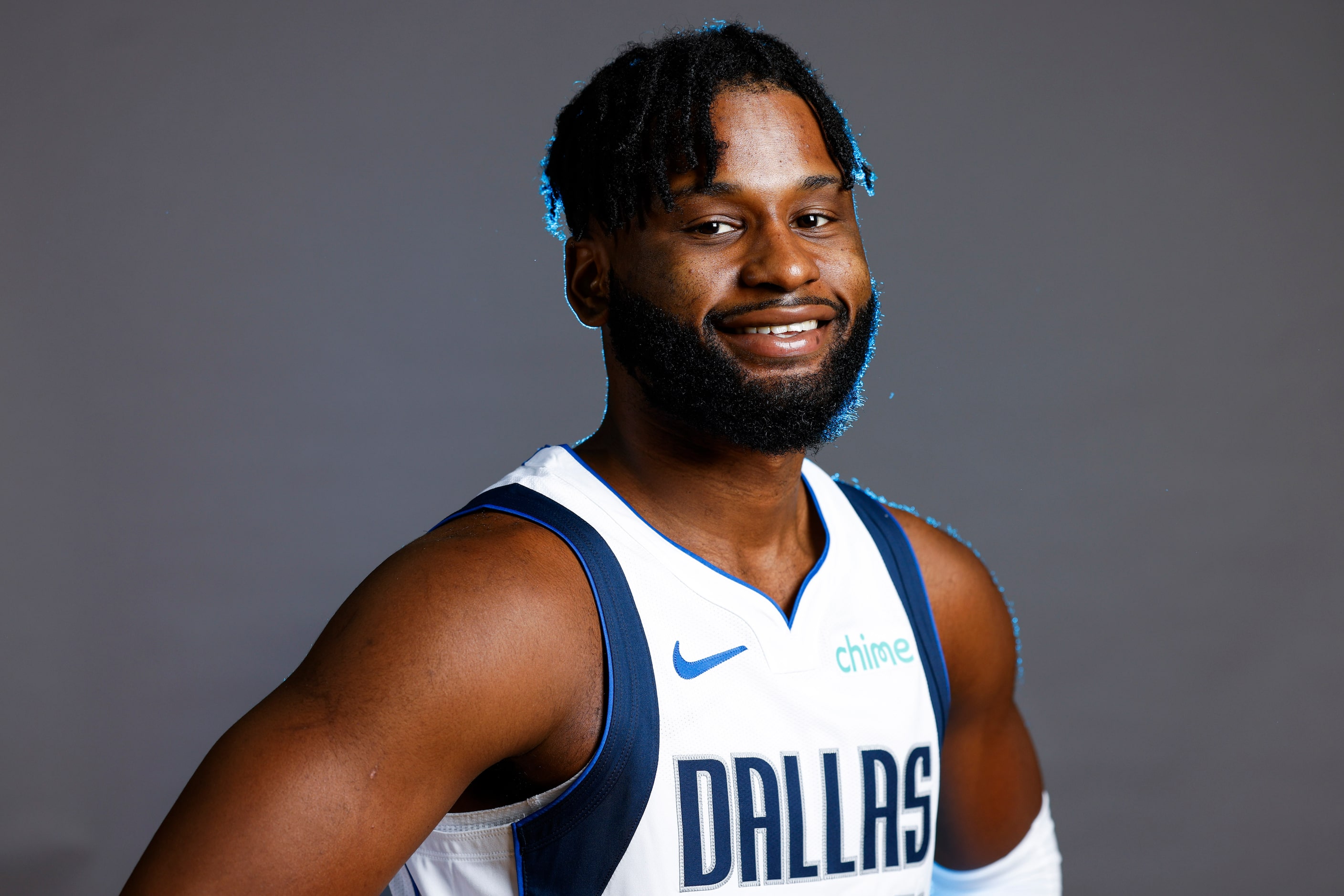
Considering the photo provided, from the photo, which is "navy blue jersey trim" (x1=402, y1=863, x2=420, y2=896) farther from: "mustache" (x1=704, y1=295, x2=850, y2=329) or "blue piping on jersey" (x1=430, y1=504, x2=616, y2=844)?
"mustache" (x1=704, y1=295, x2=850, y2=329)

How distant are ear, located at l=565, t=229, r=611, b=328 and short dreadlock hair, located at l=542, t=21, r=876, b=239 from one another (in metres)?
0.03

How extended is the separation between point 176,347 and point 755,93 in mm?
2066

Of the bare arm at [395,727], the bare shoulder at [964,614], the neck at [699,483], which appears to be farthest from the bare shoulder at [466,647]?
the bare shoulder at [964,614]

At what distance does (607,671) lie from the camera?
1.78m

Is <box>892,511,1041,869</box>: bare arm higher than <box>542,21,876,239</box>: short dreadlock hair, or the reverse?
<box>542,21,876,239</box>: short dreadlock hair

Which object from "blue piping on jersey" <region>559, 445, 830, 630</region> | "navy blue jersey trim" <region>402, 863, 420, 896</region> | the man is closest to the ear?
the man

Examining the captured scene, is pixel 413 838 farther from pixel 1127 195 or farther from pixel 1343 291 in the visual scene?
pixel 1343 291

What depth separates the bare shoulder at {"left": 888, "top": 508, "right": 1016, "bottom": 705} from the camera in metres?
2.34

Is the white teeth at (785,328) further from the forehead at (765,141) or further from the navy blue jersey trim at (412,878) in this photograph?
the navy blue jersey trim at (412,878)

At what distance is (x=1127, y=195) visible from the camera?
12.4 ft

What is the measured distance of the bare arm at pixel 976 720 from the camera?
236 centimetres

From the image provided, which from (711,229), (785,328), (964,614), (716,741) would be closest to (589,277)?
(711,229)

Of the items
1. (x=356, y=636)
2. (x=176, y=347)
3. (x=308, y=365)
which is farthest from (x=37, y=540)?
(x=356, y=636)

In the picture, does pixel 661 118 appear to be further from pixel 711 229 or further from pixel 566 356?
pixel 566 356
